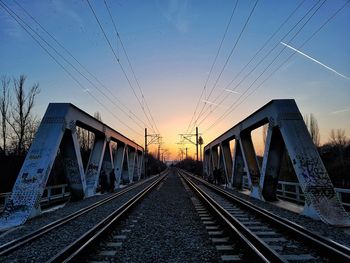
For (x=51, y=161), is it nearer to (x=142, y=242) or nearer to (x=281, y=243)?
(x=142, y=242)

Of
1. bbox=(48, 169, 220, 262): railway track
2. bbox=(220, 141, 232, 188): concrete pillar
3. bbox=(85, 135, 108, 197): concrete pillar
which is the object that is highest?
bbox=(220, 141, 232, 188): concrete pillar

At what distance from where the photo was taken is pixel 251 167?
1875 cm

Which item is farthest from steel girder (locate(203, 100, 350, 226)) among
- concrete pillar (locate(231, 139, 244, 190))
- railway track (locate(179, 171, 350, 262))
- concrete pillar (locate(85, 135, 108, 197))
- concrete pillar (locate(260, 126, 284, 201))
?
concrete pillar (locate(85, 135, 108, 197))

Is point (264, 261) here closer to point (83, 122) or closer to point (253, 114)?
point (253, 114)

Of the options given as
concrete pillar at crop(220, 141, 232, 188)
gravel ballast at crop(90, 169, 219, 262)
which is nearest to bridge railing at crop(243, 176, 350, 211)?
concrete pillar at crop(220, 141, 232, 188)

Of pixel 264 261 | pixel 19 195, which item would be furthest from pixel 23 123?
pixel 264 261

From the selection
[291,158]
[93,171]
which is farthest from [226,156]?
[291,158]

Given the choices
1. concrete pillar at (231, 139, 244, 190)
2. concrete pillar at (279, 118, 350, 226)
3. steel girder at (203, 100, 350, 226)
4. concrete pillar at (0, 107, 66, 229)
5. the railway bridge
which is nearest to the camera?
the railway bridge

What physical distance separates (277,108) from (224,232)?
274 inches

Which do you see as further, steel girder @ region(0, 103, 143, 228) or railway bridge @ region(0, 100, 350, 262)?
steel girder @ region(0, 103, 143, 228)

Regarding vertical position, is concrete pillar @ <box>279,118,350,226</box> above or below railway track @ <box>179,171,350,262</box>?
above

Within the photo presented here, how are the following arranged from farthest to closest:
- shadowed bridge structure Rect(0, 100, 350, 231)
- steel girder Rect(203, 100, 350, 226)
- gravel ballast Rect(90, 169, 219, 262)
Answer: shadowed bridge structure Rect(0, 100, 350, 231)
steel girder Rect(203, 100, 350, 226)
gravel ballast Rect(90, 169, 219, 262)

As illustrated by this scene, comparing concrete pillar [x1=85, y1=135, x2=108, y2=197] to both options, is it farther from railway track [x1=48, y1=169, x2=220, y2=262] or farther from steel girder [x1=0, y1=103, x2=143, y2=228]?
railway track [x1=48, y1=169, x2=220, y2=262]

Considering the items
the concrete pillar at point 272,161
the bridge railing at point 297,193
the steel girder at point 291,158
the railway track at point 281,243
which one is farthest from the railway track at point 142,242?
the concrete pillar at point 272,161
